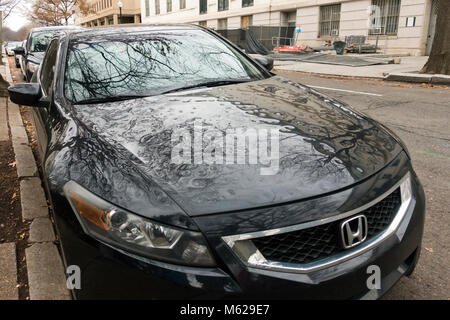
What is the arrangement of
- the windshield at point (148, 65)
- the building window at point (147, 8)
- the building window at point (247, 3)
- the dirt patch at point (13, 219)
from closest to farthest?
the dirt patch at point (13, 219) → the windshield at point (148, 65) → the building window at point (247, 3) → the building window at point (147, 8)

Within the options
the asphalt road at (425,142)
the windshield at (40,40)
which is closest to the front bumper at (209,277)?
the asphalt road at (425,142)

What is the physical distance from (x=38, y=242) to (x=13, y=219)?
53 cm

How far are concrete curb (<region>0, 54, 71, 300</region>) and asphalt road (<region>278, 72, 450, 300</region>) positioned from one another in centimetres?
194

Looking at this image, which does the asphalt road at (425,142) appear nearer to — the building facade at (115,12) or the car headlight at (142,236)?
the car headlight at (142,236)

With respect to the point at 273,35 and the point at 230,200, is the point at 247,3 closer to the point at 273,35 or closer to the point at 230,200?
the point at 273,35

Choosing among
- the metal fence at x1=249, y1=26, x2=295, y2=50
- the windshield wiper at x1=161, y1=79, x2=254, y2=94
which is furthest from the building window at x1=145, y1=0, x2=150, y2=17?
the windshield wiper at x1=161, y1=79, x2=254, y2=94

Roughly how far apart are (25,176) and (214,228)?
313 cm

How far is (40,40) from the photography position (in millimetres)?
10781

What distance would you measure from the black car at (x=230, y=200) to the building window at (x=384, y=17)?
21663 mm

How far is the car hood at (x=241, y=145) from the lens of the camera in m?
1.60

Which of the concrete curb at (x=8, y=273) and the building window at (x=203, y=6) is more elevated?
the building window at (x=203, y=6)

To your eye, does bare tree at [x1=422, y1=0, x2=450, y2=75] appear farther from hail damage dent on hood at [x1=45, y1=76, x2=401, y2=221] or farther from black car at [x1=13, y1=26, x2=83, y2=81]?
hail damage dent on hood at [x1=45, y1=76, x2=401, y2=221]

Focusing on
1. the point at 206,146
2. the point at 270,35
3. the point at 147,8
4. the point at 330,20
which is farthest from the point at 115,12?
the point at 206,146
